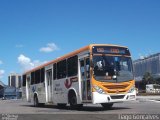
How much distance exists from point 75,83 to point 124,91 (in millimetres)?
2711

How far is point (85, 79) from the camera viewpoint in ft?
59.2

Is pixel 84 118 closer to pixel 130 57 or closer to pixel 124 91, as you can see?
pixel 124 91

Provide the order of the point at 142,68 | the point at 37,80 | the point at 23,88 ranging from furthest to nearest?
the point at 142,68
the point at 23,88
the point at 37,80

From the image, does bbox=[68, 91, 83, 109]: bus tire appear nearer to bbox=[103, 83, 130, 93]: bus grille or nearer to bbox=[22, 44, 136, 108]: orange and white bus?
bbox=[22, 44, 136, 108]: orange and white bus

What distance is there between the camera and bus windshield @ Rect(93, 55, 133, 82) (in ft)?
57.1

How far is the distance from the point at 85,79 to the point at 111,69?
4.62 feet

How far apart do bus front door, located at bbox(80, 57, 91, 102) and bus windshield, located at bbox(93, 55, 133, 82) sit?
528 mm

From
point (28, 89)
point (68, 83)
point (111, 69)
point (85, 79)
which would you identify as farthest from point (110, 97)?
point (28, 89)

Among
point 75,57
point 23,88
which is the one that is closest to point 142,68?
point 23,88

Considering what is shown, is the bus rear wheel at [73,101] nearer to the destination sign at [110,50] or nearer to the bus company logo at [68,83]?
the bus company logo at [68,83]

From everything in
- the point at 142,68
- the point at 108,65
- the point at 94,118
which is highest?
the point at 142,68

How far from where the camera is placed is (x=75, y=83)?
62.7ft

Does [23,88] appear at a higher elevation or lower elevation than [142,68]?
lower

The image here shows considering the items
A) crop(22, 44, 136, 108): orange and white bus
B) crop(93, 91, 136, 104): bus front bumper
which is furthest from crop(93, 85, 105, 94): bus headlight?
crop(93, 91, 136, 104): bus front bumper
